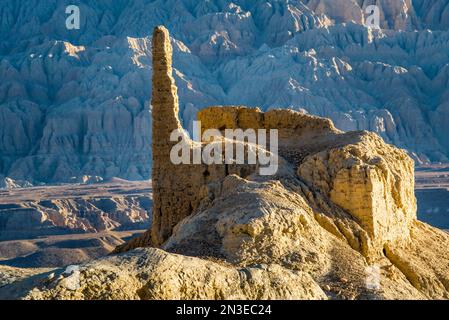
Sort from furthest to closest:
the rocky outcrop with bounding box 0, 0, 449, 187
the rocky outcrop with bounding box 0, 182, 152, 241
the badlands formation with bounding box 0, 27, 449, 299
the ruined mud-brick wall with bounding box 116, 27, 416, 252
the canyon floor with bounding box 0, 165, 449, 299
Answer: the rocky outcrop with bounding box 0, 0, 449, 187 → the rocky outcrop with bounding box 0, 182, 152, 241 → the canyon floor with bounding box 0, 165, 449, 299 → the ruined mud-brick wall with bounding box 116, 27, 416, 252 → the badlands formation with bounding box 0, 27, 449, 299

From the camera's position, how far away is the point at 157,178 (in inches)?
745

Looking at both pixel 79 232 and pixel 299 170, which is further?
pixel 79 232

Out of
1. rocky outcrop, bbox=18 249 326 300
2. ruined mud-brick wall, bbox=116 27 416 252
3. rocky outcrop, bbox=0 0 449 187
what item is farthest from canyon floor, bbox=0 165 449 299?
rocky outcrop, bbox=18 249 326 300

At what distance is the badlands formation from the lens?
1022 cm

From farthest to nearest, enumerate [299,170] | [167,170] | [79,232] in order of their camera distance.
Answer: [79,232] → [167,170] → [299,170]

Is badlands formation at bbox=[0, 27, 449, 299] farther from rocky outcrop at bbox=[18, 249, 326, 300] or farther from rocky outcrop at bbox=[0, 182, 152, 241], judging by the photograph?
rocky outcrop at bbox=[0, 182, 152, 241]

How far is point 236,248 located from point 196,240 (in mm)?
729

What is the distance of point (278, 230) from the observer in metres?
13.3


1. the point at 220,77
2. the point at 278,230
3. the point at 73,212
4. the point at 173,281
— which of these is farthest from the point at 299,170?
the point at 220,77

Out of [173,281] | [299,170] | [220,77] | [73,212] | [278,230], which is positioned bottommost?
[73,212]

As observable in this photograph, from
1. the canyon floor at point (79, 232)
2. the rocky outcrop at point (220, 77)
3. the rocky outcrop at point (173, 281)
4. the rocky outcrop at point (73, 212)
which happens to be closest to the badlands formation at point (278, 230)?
the rocky outcrop at point (173, 281)

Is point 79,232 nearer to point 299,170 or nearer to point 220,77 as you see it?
point 299,170
